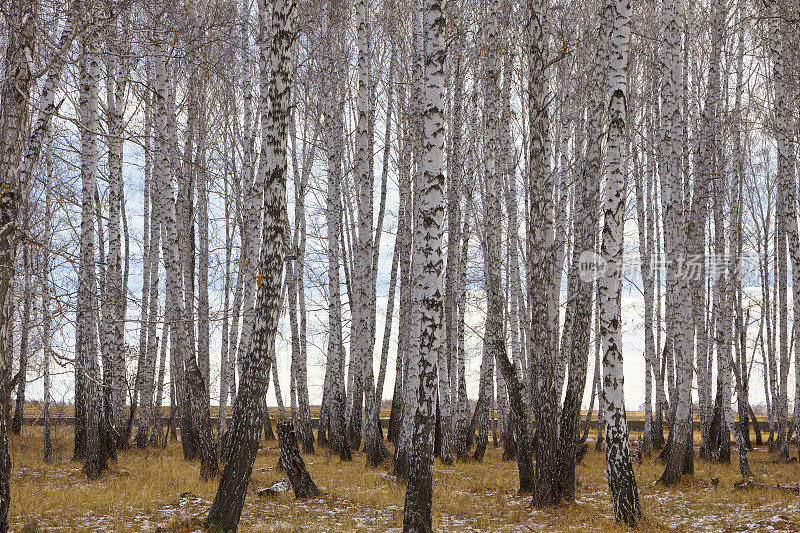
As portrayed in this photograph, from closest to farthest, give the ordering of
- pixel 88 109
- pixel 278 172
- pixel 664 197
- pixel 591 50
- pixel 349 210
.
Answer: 1. pixel 278 172
2. pixel 88 109
3. pixel 664 197
4. pixel 591 50
5. pixel 349 210

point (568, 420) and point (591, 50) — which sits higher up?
point (591, 50)

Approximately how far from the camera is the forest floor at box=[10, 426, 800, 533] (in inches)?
295

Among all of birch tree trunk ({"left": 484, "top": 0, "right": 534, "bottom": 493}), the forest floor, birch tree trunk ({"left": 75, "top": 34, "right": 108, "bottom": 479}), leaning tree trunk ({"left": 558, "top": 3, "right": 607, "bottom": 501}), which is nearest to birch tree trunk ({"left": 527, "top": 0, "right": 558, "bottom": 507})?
leaning tree trunk ({"left": 558, "top": 3, "right": 607, "bottom": 501})

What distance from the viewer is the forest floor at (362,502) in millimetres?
7480

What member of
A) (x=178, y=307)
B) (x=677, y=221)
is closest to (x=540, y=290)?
(x=677, y=221)

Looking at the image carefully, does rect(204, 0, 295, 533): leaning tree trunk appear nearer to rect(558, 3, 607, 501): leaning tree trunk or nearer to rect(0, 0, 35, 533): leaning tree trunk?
rect(0, 0, 35, 533): leaning tree trunk

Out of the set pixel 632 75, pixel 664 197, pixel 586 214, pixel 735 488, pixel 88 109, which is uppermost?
pixel 632 75

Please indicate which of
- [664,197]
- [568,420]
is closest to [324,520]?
[568,420]

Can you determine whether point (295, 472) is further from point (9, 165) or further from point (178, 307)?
point (9, 165)

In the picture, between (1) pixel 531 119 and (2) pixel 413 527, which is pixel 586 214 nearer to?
(1) pixel 531 119

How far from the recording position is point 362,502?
30.0 feet

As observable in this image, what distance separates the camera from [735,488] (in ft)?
35.2

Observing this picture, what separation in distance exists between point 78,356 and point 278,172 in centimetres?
718

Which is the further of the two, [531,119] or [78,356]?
[78,356]
